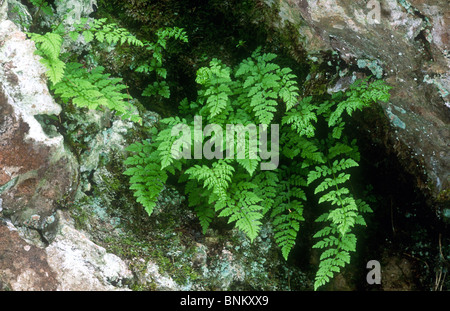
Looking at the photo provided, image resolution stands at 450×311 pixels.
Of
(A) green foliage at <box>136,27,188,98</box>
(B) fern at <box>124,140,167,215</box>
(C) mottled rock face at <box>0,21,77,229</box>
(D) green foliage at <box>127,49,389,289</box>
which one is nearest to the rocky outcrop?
(C) mottled rock face at <box>0,21,77,229</box>

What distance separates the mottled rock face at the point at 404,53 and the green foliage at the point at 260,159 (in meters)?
0.52

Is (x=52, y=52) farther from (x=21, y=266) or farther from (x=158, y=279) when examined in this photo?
(x=158, y=279)

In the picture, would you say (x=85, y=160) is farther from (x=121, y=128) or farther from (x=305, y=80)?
(x=305, y=80)

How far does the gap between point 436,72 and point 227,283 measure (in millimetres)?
3446

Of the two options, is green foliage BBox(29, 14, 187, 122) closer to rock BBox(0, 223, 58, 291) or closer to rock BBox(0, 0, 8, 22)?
rock BBox(0, 0, 8, 22)

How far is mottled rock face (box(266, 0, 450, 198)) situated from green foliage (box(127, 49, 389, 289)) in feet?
1.72

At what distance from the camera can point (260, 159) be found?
3.56m

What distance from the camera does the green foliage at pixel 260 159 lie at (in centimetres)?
346

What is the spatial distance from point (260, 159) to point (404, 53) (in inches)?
Answer: 93.7

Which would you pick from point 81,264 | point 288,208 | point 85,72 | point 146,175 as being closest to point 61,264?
point 81,264

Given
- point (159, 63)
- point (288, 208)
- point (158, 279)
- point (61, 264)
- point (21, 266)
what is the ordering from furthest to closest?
point (159, 63)
point (288, 208)
point (158, 279)
point (61, 264)
point (21, 266)

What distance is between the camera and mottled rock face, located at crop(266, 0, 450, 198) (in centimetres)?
398
